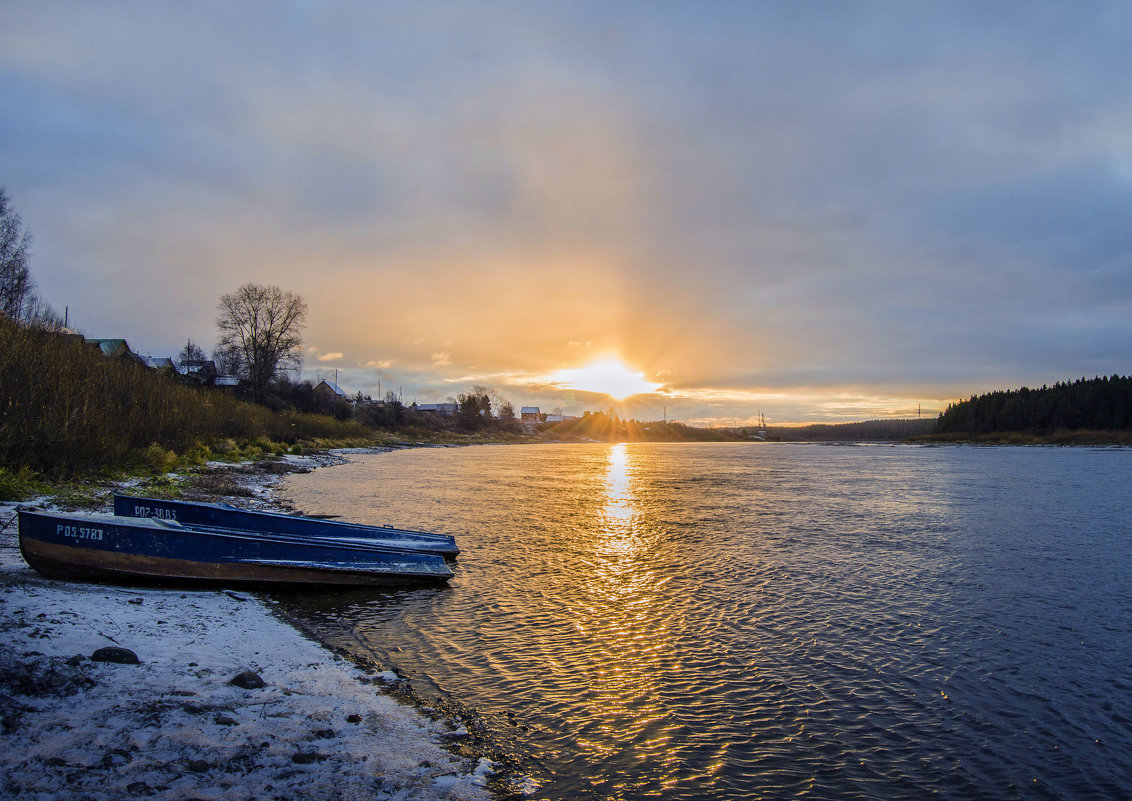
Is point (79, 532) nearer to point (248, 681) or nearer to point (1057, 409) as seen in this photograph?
point (248, 681)

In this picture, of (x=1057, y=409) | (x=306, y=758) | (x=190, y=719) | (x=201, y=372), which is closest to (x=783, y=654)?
(x=306, y=758)

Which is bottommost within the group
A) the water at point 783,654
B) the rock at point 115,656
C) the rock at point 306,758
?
the water at point 783,654

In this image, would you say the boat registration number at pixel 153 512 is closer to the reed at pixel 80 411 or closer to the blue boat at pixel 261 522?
the blue boat at pixel 261 522

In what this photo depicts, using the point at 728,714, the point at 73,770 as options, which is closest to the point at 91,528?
the point at 73,770

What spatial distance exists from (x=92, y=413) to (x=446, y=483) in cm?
1931

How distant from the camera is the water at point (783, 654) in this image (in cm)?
575

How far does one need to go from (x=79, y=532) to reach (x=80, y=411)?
10406 millimetres

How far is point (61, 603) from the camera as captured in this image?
7.60 meters

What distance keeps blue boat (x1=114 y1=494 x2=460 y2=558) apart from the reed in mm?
4808

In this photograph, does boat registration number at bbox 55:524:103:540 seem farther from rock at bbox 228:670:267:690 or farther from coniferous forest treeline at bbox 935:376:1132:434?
coniferous forest treeline at bbox 935:376:1132:434

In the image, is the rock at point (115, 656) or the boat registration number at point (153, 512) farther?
the boat registration number at point (153, 512)

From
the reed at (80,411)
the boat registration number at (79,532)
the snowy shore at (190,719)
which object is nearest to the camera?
the snowy shore at (190,719)

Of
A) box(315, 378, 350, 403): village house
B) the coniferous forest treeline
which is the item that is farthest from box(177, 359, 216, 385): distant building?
the coniferous forest treeline

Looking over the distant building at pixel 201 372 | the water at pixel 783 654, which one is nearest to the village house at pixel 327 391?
the distant building at pixel 201 372
